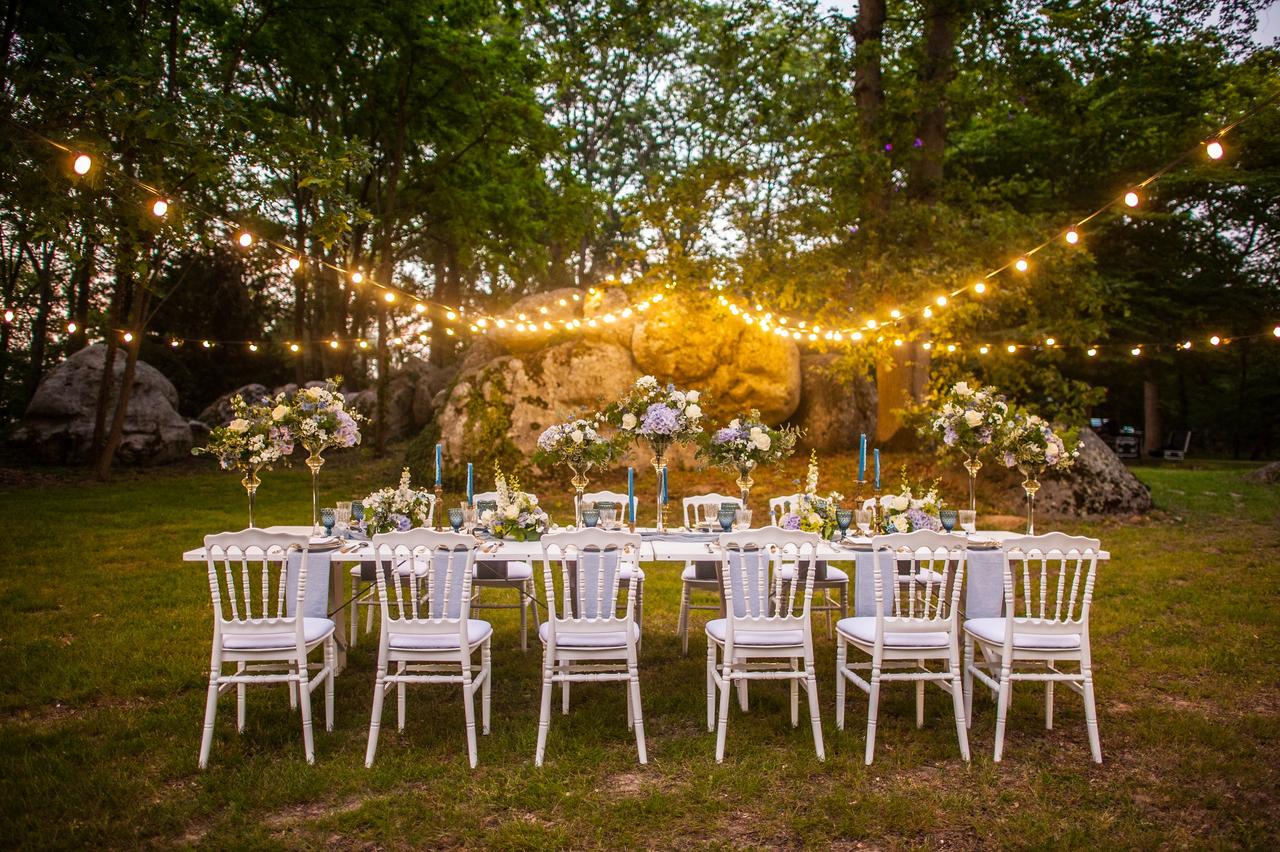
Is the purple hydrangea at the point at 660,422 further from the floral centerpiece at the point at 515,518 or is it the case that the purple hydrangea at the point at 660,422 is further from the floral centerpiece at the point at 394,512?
the floral centerpiece at the point at 394,512

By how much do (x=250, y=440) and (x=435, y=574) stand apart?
172 cm

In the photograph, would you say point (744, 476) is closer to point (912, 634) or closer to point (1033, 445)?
point (912, 634)

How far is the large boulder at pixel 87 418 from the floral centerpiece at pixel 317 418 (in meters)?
12.3

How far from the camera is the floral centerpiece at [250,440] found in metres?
5.09

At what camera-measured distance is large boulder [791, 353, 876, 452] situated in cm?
1400

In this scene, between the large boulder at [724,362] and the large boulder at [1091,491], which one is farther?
the large boulder at [724,362]

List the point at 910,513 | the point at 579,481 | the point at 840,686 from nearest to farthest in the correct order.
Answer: the point at 840,686 < the point at 910,513 < the point at 579,481

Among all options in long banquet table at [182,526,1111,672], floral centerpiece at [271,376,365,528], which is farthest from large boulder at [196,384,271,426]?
long banquet table at [182,526,1111,672]

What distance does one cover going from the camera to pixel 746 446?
5.44 m

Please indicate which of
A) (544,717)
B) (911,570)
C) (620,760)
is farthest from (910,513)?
(544,717)

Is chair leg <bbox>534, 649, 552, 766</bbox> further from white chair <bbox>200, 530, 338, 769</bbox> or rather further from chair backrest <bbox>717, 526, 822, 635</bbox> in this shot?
white chair <bbox>200, 530, 338, 769</bbox>

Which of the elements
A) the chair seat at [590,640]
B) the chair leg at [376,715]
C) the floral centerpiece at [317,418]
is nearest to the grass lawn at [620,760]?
the chair leg at [376,715]

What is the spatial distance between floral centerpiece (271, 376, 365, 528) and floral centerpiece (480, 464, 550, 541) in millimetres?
1026

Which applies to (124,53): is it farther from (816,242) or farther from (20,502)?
(816,242)
